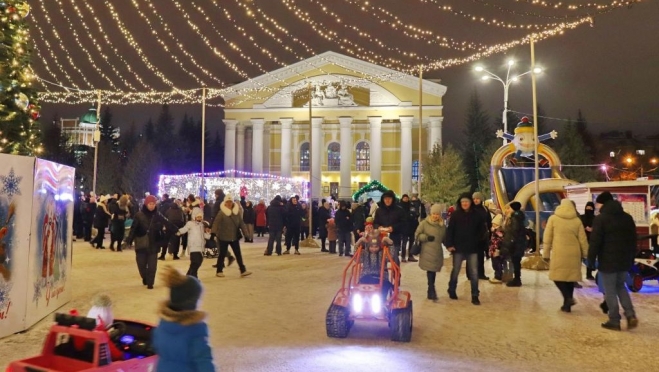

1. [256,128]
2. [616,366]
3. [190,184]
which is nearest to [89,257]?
[616,366]

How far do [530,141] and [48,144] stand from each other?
44.8 m

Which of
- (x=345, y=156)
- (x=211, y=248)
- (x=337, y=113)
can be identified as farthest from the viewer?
(x=337, y=113)

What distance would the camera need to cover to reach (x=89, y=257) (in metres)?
15.0

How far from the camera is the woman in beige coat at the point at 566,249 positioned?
8.02 meters

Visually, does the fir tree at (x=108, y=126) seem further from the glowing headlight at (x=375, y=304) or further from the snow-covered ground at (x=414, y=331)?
the glowing headlight at (x=375, y=304)

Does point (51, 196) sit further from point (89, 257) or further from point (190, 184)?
point (190, 184)

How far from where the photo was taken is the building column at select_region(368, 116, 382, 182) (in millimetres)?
44562

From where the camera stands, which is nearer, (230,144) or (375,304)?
(375,304)

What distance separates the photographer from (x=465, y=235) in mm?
8992

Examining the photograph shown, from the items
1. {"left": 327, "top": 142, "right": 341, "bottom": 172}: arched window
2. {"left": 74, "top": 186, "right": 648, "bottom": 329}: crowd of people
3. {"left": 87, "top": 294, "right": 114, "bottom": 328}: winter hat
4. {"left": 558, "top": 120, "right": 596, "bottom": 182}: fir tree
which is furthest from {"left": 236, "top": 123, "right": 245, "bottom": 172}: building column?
{"left": 87, "top": 294, "right": 114, "bottom": 328}: winter hat

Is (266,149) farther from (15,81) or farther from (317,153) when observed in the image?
(15,81)

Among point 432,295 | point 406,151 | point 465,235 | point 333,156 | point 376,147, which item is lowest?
point 432,295

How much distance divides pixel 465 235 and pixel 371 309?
3121 millimetres

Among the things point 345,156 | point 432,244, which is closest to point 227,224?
point 432,244
